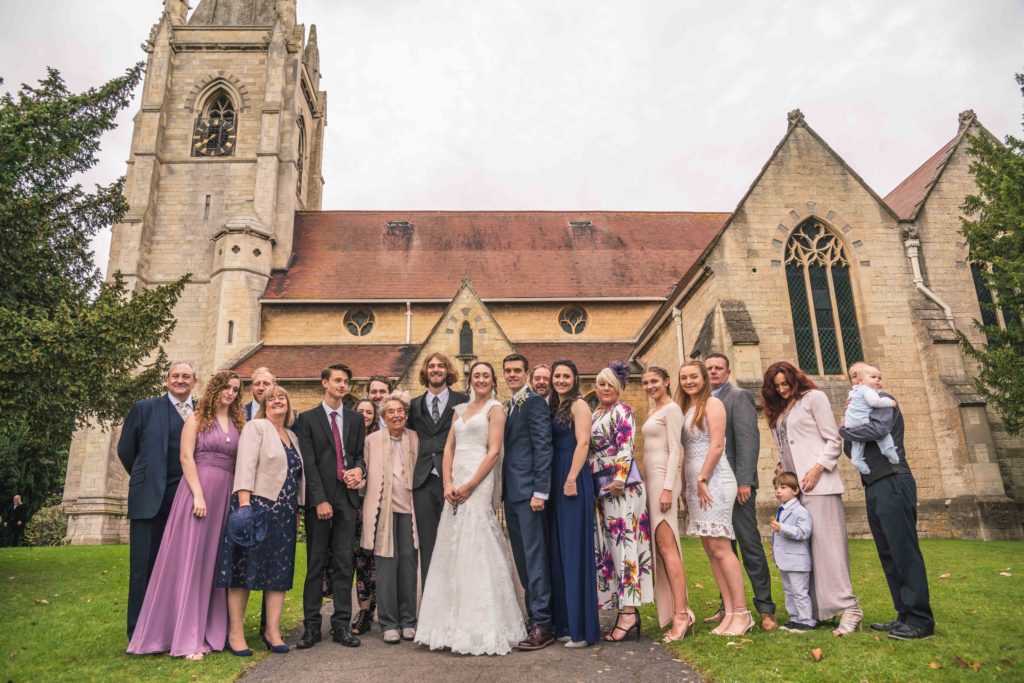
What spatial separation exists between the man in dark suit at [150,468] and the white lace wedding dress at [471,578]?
2583 mm

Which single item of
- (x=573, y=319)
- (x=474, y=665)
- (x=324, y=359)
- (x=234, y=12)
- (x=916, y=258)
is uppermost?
(x=234, y=12)

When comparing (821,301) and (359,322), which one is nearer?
(821,301)

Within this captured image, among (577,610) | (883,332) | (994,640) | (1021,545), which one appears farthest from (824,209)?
(577,610)

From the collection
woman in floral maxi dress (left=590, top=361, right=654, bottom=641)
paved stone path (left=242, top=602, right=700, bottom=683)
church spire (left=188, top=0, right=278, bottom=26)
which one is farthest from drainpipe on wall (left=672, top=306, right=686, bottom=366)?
church spire (left=188, top=0, right=278, bottom=26)

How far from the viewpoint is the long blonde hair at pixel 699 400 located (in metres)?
6.01

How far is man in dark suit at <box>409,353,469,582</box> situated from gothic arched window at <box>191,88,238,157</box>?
26.4m

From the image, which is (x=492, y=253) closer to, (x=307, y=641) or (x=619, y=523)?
(x=619, y=523)

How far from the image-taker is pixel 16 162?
12.3m

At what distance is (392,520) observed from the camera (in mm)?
6230

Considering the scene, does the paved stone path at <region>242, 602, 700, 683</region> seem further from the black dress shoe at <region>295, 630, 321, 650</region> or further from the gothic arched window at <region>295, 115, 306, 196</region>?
the gothic arched window at <region>295, 115, 306, 196</region>

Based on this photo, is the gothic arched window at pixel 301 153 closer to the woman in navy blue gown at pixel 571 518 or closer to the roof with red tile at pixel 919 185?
the roof with red tile at pixel 919 185

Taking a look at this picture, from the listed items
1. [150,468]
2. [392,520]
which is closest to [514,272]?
[392,520]

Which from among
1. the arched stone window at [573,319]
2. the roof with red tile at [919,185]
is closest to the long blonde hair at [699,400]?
the roof with red tile at [919,185]

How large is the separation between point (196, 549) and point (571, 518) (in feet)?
10.9
